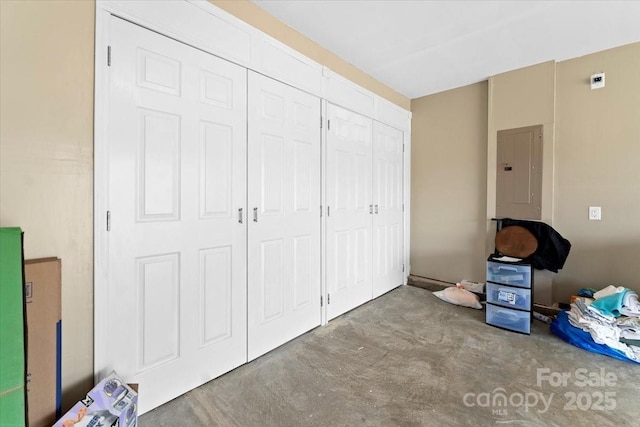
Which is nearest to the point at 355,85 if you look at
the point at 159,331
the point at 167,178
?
the point at 167,178

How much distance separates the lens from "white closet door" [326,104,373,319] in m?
2.83

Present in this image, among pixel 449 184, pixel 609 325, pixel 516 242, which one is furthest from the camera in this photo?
pixel 449 184

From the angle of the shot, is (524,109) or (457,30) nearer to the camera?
(457,30)

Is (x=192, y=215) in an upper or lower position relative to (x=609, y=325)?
upper

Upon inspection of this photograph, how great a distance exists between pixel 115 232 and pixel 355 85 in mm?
2683

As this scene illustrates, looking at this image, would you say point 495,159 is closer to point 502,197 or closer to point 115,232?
point 502,197

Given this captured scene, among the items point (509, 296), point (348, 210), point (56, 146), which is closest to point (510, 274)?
point (509, 296)

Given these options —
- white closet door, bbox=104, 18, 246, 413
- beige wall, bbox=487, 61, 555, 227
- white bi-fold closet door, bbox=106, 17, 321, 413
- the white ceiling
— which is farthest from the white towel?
white closet door, bbox=104, 18, 246, 413

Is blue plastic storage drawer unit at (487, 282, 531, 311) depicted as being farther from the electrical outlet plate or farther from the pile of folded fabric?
the electrical outlet plate

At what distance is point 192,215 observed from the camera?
178cm

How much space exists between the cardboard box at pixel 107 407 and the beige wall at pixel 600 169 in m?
3.92

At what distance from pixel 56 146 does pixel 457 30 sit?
10.0 ft

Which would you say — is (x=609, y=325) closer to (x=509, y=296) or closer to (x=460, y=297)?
(x=509, y=296)

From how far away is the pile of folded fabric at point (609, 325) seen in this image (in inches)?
85.5
